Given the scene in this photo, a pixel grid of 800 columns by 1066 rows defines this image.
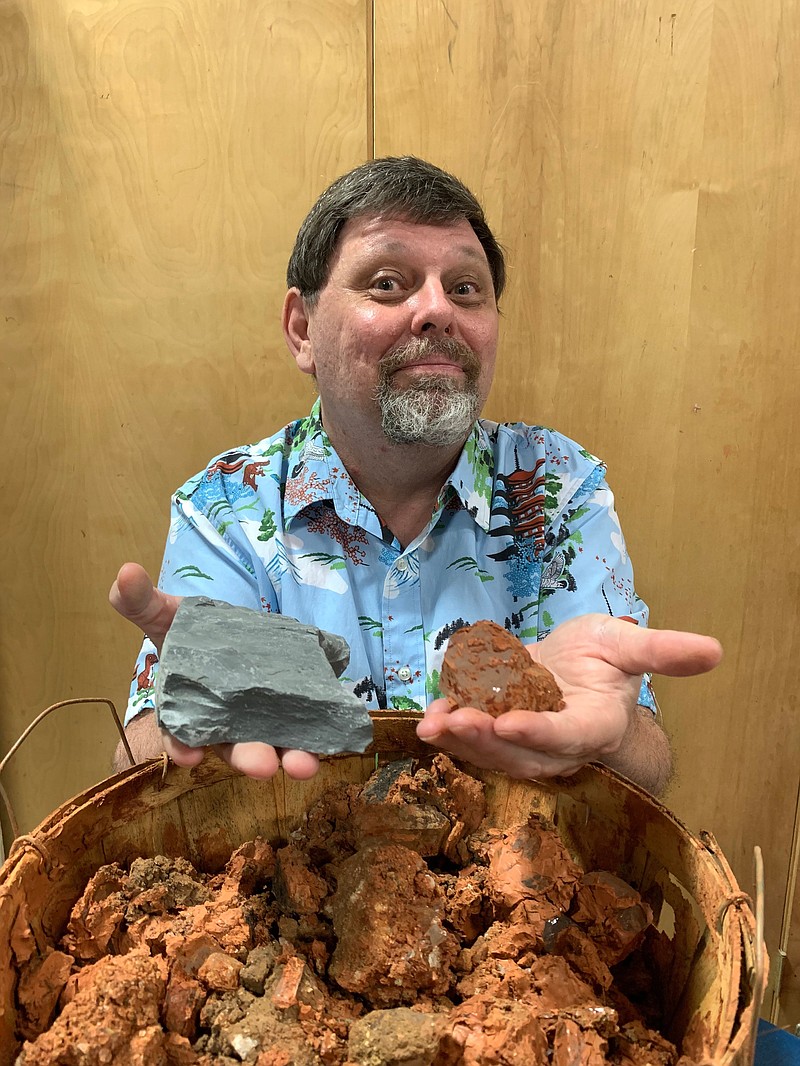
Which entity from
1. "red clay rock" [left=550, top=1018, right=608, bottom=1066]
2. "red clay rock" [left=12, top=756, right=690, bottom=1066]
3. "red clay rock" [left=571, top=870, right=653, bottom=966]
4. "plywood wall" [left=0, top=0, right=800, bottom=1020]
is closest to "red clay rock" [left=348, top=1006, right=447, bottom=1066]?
"red clay rock" [left=12, top=756, right=690, bottom=1066]

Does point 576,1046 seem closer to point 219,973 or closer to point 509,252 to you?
point 219,973

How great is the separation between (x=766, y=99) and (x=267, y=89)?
1094 mm

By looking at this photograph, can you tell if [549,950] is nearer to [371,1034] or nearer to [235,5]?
[371,1034]

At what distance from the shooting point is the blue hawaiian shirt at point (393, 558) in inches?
53.7

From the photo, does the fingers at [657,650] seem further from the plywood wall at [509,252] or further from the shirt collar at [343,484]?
the plywood wall at [509,252]

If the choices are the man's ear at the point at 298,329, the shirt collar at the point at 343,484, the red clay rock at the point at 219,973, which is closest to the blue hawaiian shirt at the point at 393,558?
the shirt collar at the point at 343,484

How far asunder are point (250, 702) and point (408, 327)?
2.41 ft

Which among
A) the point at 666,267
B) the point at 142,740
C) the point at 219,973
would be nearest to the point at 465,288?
the point at 666,267

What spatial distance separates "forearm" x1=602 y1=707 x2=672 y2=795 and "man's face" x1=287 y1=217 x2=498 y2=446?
590 millimetres

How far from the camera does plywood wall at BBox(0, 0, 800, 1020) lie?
158 cm

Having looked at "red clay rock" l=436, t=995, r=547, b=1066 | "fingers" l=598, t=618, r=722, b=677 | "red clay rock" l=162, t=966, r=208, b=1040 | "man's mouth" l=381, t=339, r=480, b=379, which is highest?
"man's mouth" l=381, t=339, r=480, b=379

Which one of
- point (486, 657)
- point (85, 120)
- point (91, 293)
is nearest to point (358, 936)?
point (486, 657)

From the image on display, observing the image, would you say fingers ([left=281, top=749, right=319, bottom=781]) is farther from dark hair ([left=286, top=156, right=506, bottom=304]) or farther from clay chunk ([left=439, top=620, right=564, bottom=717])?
dark hair ([left=286, top=156, right=506, bottom=304])

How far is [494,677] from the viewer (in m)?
0.88
